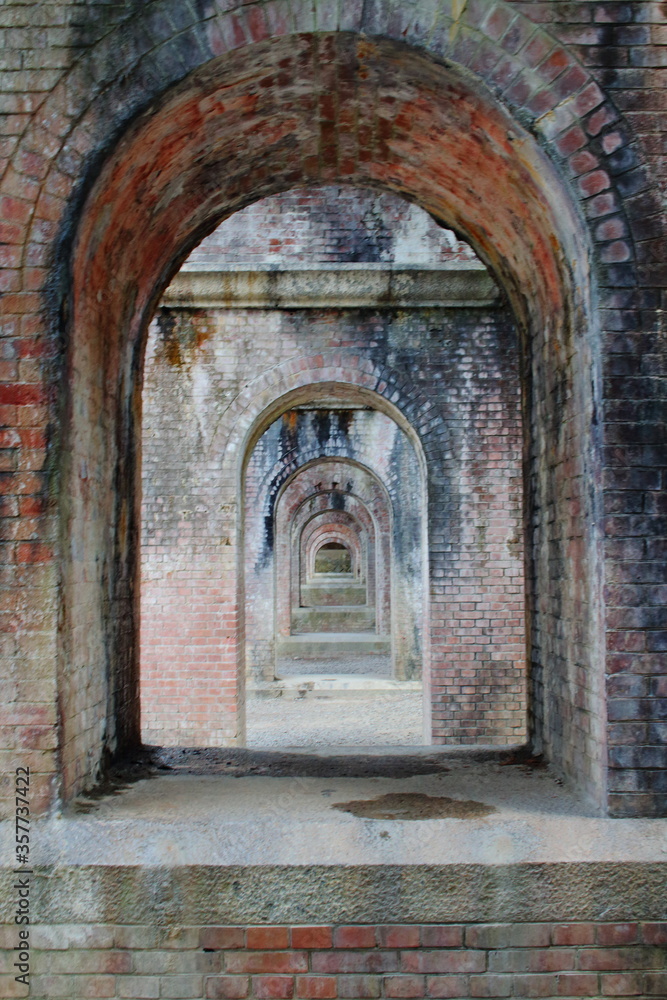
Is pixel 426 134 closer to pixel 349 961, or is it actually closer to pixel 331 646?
pixel 349 961

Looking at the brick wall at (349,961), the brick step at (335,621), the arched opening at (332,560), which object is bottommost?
the brick step at (335,621)

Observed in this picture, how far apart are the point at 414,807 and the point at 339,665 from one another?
14.0 meters

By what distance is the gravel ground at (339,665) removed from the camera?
15906mm

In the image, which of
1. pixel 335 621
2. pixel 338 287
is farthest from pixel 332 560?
pixel 338 287

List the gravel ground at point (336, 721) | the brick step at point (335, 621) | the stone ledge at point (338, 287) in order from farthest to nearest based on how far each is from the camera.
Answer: the brick step at point (335, 621) → the gravel ground at point (336, 721) → the stone ledge at point (338, 287)

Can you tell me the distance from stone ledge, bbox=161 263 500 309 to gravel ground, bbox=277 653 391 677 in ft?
26.8

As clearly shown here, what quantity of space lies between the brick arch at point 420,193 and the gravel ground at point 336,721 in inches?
232

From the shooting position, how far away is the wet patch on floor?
3.20 m

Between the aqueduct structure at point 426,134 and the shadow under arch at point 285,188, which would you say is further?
the shadow under arch at point 285,188

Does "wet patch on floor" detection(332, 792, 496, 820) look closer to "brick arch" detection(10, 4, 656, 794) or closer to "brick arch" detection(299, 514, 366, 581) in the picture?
"brick arch" detection(10, 4, 656, 794)

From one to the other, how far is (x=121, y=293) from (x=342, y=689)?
10.9 metres

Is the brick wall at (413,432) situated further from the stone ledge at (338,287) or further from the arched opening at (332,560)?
the arched opening at (332,560)

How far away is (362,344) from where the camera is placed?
345 inches

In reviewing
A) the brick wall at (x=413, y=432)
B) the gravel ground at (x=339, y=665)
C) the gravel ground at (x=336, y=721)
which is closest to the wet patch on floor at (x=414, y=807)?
the brick wall at (x=413, y=432)
